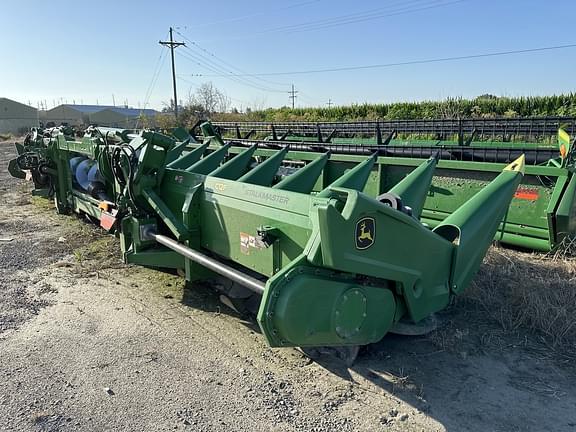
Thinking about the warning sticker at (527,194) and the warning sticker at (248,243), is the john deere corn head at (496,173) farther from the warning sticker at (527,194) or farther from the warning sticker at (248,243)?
the warning sticker at (248,243)

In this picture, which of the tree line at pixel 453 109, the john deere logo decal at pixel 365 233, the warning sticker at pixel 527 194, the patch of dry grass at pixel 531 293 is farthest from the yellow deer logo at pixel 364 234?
the tree line at pixel 453 109

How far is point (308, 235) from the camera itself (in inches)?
103

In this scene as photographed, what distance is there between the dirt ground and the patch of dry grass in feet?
0.31

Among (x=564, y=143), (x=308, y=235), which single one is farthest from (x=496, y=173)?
(x=308, y=235)

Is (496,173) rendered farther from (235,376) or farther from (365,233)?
(235,376)

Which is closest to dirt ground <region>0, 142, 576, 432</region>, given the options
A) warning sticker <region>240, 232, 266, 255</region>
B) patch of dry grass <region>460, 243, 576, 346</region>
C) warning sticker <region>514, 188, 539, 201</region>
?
patch of dry grass <region>460, 243, 576, 346</region>

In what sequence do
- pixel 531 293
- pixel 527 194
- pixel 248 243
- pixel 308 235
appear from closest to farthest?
pixel 308 235 < pixel 248 243 < pixel 531 293 < pixel 527 194

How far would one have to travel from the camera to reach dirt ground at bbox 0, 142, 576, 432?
2355 mm

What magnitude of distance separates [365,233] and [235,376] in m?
1.21

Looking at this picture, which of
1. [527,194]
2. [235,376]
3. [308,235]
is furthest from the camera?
[527,194]

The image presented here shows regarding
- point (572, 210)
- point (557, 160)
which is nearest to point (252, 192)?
point (572, 210)

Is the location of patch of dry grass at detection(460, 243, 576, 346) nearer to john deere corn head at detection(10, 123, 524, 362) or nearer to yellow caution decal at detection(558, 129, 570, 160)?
john deere corn head at detection(10, 123, 524, 362)

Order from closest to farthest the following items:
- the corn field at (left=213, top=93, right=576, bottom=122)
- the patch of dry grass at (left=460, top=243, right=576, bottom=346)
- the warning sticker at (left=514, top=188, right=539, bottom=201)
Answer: the patch of dry grass at (left=460, top=243, right=576, bottom=346), the warning sticker at (left=514, top=188, right=539, bottom=201), the corn field at (left=213, top=93, right=576, bottom=122)

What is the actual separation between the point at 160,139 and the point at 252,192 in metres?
1.26
